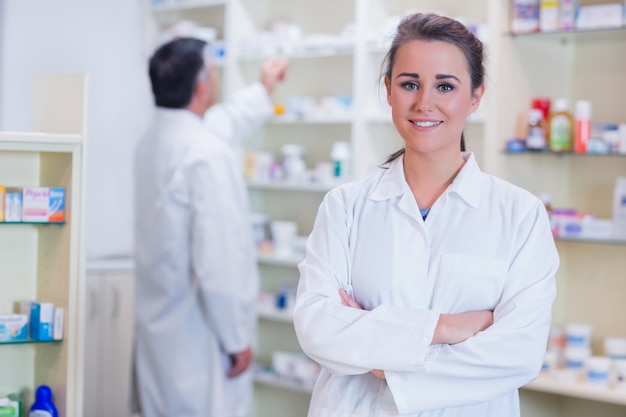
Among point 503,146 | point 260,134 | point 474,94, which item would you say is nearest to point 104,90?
point 260,134

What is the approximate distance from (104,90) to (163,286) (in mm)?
2057

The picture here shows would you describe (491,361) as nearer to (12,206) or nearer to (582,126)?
(12,206)

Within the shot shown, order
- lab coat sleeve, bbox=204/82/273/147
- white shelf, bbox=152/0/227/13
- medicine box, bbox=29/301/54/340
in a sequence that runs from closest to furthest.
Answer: medicine box, bbox=29/301/54/340 < lab coat sleeve, bbox=204/82/273/147 < white shelf, bbox=152/0/227/13

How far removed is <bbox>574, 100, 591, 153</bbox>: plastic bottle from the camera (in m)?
3.57

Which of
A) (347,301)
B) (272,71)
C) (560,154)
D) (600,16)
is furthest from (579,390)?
(272,71)

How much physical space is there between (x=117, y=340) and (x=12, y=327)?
2.32 meters

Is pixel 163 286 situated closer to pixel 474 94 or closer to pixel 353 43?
pixel 353 43

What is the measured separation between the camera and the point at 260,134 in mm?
5055

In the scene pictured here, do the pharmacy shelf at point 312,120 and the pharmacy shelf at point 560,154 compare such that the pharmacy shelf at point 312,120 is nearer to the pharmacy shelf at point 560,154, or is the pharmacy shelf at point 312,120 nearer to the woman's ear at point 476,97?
the pharmacy shelf at point 560,154

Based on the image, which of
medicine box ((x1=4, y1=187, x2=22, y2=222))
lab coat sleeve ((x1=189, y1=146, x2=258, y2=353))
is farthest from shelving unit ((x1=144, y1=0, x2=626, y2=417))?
medicine box ((x1=4, y1=187, x2=22, y2=222))

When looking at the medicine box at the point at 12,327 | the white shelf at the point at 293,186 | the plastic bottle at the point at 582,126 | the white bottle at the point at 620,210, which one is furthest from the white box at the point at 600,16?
the medicine box at the point at 12,327

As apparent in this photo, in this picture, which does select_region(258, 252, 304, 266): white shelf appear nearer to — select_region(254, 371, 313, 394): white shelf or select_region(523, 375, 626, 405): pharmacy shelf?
select_region(254, 371, 313, 394): white shelf

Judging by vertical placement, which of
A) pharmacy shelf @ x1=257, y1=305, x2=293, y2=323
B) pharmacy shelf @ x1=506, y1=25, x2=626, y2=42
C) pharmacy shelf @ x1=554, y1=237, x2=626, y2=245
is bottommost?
pharmacy shelf @ x1=257, y1=305, x2=293, y2=323

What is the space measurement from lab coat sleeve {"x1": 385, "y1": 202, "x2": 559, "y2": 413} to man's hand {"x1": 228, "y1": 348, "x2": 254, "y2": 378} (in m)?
1.85
